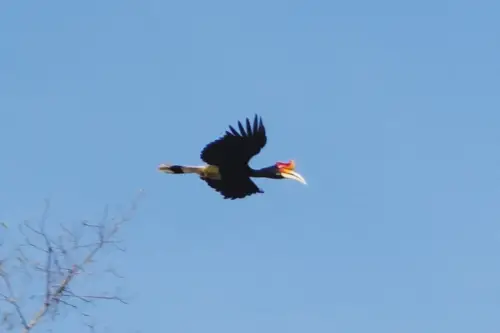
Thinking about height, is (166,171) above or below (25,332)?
above

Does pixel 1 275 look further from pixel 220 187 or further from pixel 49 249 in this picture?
pixel 220 187

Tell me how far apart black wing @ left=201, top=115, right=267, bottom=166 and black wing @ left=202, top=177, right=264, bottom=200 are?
0.34 m

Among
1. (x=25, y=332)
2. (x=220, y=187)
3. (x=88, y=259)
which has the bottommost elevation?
(x=25, y=332)

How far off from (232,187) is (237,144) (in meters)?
0.63

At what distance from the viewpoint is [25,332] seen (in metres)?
10.5

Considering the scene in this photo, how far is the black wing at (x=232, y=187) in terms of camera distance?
46.7 feet

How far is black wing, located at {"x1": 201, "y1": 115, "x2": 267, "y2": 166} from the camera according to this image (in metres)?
13.8

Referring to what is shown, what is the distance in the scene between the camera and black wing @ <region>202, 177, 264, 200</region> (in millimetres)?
14227

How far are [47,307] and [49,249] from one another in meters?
0.74

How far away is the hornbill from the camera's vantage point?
13.8 metres

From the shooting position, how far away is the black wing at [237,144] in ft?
45.2

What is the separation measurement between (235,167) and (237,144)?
369 millimetres

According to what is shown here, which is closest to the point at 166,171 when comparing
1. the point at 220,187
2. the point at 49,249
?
the point at 220,187

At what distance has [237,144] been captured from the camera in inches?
545
